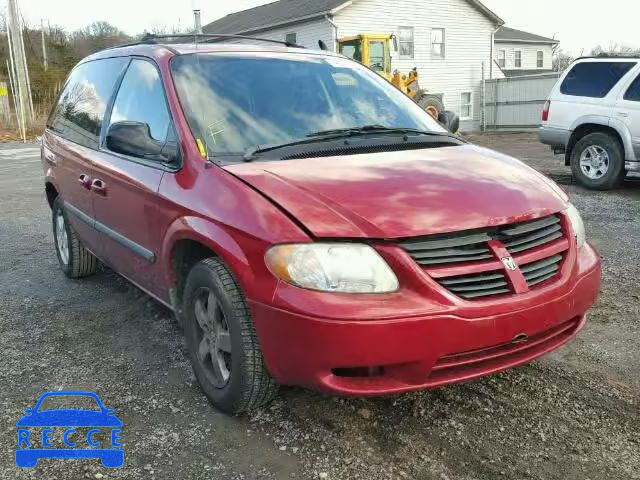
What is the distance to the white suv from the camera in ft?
28.2

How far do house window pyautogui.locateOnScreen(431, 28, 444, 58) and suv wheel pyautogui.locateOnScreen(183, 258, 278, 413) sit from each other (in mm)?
28160

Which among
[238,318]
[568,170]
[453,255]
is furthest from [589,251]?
[568,170]

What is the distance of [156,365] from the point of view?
11.7 feet

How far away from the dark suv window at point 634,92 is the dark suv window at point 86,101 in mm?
7243

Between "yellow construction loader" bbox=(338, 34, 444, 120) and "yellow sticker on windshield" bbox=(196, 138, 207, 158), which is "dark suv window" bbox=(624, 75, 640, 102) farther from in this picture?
"yellow construction loader" bbox=(338, 34, 444, 120)

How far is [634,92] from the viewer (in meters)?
8.59

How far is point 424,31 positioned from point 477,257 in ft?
92.7

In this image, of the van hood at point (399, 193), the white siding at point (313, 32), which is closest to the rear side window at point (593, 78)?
the van hood at point (399, 193)

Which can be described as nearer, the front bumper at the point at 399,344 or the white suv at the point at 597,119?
the front bumper at the point at 399,344

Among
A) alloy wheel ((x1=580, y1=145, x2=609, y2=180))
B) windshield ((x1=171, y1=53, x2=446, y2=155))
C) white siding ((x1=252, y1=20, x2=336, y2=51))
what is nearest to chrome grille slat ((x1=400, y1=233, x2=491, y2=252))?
windshield ((x1=171, y1=53, x2=446, y2=155))

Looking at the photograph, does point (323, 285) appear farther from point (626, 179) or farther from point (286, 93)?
point (626, 179)

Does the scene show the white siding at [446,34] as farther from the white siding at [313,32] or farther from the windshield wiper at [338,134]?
the windshield wiper at [338,134]

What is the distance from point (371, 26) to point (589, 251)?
25956mm

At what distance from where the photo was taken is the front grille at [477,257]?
8.05 feet
